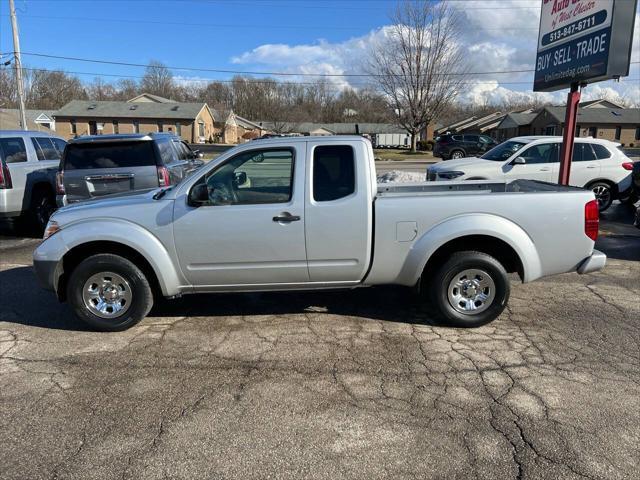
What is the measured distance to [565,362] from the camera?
4.13 metres

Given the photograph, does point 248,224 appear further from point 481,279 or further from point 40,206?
point 40,206

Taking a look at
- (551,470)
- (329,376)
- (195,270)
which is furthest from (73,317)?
(551,470)

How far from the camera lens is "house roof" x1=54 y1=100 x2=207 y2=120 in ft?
217

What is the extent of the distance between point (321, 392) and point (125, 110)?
71468 mm

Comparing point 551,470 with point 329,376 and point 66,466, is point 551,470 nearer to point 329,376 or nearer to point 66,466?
point 329,376

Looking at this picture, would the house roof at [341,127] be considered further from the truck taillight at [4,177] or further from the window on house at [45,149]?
the truck taillight at [4,177]

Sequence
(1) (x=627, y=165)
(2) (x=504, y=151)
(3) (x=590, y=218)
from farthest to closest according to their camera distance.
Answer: (2) (x=504, y=151) → (1) (x=627, y=165) → (3) (x=590, y=218)

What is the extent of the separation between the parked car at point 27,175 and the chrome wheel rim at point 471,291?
8018 mm

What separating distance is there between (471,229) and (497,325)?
1102 millimetres

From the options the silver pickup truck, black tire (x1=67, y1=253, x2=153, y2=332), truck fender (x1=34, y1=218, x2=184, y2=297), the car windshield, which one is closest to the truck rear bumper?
the silver pickup truck

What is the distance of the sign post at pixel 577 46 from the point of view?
27.0 ft

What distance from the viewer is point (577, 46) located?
9141 millimetres

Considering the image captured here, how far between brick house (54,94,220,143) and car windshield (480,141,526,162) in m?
61.1

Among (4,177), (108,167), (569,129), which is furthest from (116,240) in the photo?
(569,129)
